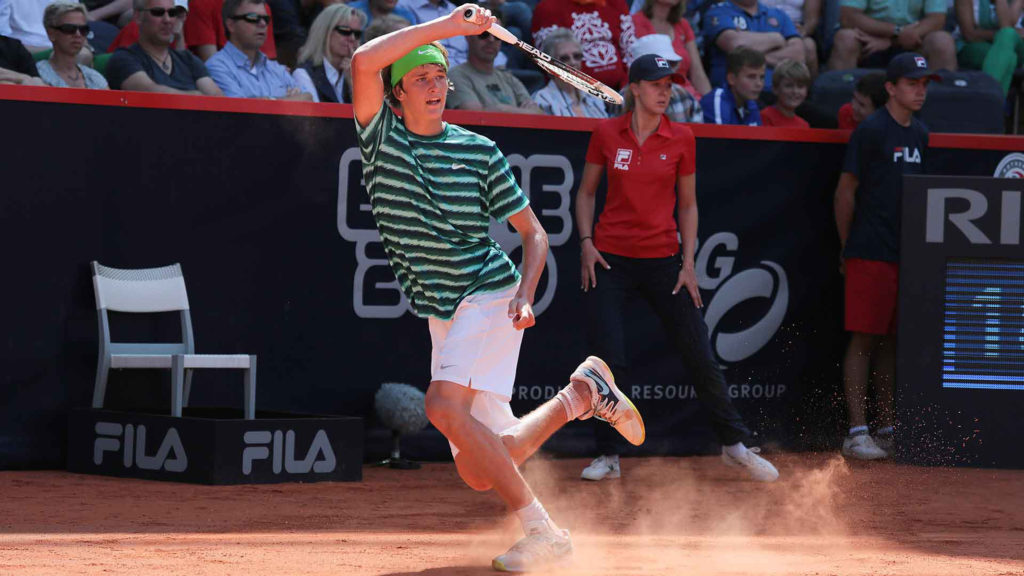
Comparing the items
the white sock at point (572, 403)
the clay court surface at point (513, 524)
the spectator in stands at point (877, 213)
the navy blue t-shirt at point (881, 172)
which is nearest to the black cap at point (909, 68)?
the spectator in stands at point (877, 213)

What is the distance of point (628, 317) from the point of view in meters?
9.30

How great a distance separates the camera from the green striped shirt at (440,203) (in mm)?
5039

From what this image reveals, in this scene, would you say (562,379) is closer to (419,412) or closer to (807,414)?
(419,412)

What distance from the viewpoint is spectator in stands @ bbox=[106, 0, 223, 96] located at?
27.9 ft

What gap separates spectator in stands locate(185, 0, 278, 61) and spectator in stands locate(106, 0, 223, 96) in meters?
0.84

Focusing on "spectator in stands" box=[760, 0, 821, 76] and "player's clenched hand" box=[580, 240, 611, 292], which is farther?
"spectator in stands" box=[760, 0, 821, 76]

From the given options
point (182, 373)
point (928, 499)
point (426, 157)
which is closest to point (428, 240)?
point (426, 157)

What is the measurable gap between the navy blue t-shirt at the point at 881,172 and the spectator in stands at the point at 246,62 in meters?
3.67

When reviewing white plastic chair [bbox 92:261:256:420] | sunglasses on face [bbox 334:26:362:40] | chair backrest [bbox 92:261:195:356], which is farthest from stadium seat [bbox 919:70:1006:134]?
chair backrest [bbox 92:261:195:356]

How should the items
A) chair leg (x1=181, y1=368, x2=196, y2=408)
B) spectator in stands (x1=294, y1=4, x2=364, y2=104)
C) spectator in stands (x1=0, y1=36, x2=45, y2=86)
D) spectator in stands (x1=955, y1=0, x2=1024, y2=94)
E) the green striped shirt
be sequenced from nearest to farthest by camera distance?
1. the green striped shirt
2. chair leg (x1=181, y1=368, x2=196, y2=408)
3. spectator in stands (x1=0, y1=36, x2=45, y2=86)
4. spectator in stands (x1=294, y1=4, x2=364, y2=104)
5. spectator in stands (x1=955, y1=0, x2=1024, y2=94)

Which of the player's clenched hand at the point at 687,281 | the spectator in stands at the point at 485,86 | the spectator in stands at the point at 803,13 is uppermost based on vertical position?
the spectator in stands at the point at 803,13

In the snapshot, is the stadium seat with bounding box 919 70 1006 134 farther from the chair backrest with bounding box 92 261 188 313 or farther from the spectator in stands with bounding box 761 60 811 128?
the chair backrest with bounding box 92 261 188 313

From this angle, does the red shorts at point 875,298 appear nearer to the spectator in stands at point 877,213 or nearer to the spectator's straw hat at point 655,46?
the spectator in stands at point 877,213

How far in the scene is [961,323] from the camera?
29.4 feet
